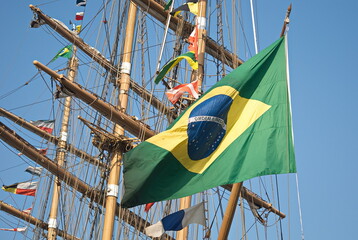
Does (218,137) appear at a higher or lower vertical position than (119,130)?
lower

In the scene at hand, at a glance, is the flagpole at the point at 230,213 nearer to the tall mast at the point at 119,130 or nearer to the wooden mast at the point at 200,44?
the wooden mast at the point at 200,44

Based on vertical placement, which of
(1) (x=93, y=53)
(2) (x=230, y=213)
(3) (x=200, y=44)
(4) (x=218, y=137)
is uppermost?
(1) (x=93, y=53)

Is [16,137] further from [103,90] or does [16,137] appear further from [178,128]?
[178,128]

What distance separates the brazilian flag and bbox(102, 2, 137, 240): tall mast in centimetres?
1152

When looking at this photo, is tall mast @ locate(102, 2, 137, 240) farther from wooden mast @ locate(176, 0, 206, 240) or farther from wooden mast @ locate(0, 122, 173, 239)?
wooden mast @ locate(176, 0, 206, 240)

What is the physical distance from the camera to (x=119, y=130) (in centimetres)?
2388

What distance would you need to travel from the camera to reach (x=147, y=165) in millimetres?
10211

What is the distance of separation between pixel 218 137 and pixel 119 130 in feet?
46.5

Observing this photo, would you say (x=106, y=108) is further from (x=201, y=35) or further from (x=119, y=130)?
(x=201, y=35)

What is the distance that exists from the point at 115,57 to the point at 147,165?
1550cm

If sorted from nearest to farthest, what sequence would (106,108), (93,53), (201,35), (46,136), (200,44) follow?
(200,44), (201,35), (106,108), (93,53), (46,136)

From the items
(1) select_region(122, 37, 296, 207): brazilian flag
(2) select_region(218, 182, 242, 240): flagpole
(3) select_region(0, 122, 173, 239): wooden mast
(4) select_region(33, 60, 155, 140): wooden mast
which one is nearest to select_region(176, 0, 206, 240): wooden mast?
(4) select_region(33, 60, 155, 140): wooden mast

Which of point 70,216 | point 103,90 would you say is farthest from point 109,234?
point 103,90

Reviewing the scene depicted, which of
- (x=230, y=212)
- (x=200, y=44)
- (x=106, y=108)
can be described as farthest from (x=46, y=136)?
(x=230, y=212)
